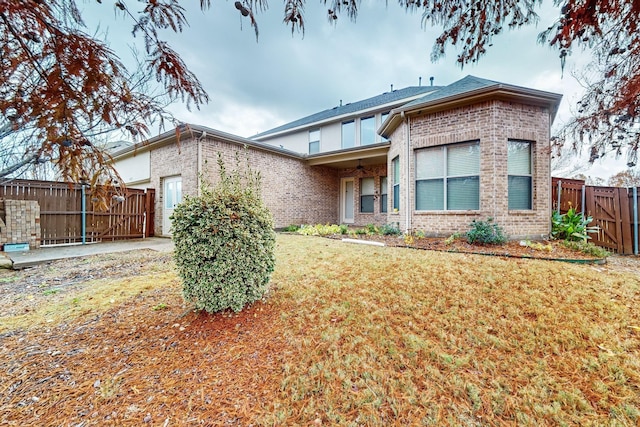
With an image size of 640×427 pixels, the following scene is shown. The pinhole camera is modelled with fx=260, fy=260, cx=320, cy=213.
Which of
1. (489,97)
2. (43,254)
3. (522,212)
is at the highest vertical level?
(489,97)

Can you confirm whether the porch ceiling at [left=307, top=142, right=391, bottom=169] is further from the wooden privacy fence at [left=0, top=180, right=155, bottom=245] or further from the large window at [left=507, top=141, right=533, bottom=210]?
the wooden privacy fence at [left=0, top=180, right=155, bottom=245]

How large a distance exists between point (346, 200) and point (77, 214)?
36.2 ft

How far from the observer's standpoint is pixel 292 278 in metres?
4.00

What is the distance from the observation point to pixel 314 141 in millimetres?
15594

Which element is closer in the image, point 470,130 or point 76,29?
point 76,29

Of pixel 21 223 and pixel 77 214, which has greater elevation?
pixel 77 214

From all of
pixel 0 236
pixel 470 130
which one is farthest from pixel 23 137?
pixel 470 130

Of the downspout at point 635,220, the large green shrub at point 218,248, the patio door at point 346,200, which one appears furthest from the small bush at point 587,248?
the patio door at point 346,200

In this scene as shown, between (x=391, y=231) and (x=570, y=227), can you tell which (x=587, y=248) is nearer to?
(x=570, y=227)

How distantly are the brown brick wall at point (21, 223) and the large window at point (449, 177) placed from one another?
1111 cm

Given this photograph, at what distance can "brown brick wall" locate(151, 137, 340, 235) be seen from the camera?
8781mm

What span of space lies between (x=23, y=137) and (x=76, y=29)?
1.53m

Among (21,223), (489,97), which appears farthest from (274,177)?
(489,97)

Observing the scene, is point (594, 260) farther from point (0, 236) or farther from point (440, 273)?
point (0, 236)
